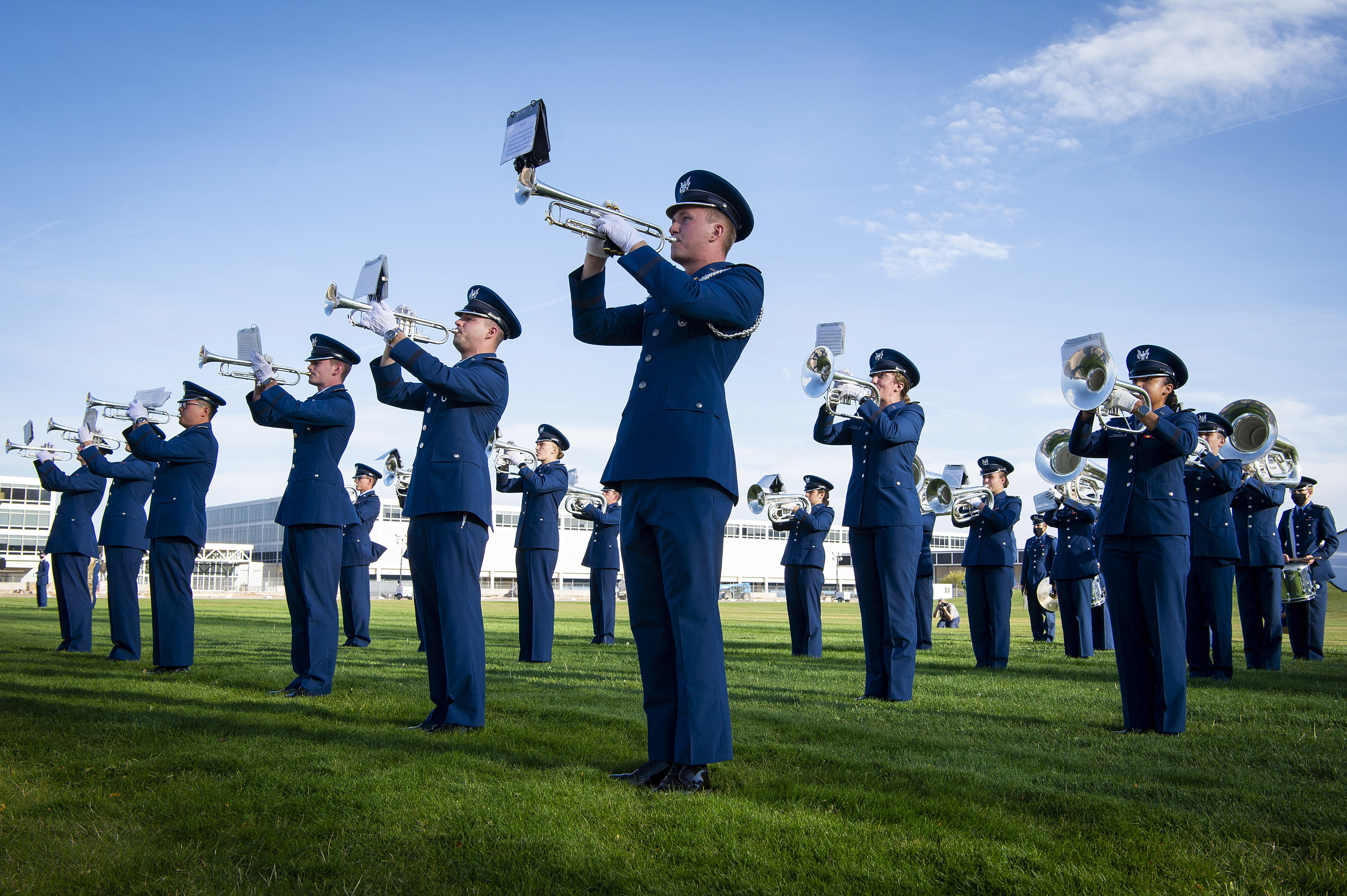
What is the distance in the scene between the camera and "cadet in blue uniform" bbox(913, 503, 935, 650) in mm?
14789

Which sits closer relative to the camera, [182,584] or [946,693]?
[946,693]

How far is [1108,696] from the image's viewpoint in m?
8.20

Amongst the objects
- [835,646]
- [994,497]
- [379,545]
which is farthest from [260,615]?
[994,497]

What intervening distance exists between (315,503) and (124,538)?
13.9ft

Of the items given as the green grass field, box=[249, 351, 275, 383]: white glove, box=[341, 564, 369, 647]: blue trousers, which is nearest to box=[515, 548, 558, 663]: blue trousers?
box=[341, 564, 369, 647]: blue trousers

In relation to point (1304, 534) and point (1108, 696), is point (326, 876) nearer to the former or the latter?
point (1108, 696)

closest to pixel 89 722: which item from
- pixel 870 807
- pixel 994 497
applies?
pixel 870 807

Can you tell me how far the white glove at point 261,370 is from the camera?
775cm

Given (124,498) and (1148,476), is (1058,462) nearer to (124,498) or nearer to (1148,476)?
(1148,476)

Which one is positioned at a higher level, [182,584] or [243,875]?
[182,584]

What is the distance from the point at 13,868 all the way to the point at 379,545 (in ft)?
45.3

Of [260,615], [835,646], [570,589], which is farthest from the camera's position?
A: [570,589]

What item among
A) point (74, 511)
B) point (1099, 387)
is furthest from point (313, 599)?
point (74, 511)

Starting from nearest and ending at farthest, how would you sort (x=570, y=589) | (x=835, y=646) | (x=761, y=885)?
(x=761, y=885)
(x=835, y=646)
(x=570, y=589)
